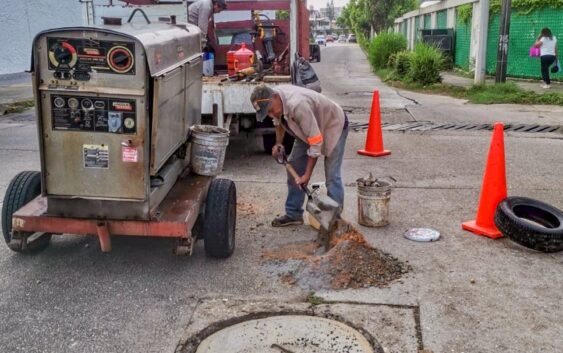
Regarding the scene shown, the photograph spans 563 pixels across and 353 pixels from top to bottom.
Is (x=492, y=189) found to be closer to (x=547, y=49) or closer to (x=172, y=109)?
(x=172, y=109)

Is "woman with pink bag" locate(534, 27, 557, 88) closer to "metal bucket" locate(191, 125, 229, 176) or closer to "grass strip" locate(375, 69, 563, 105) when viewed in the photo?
"grass strip" locate(375, 69, 563, 105)

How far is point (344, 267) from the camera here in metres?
4.43

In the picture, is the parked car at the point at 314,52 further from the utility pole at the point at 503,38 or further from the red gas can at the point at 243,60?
the utility pole at the point at 503,38

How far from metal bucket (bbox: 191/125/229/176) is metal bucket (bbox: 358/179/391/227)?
133 centimetres

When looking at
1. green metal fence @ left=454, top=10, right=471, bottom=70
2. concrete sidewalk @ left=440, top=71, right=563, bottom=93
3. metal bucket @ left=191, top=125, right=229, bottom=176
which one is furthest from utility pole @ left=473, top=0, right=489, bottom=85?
metal bucket @ left=191, top=125, right=229, bottom=176

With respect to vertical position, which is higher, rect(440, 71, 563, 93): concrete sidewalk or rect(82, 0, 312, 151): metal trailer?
rect(82, 0, 312, 151): metal trailer

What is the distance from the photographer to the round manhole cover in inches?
137

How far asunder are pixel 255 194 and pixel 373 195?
66.7 inches

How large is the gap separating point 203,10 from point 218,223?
15.3 ft

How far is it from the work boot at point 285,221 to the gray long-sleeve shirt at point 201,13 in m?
3.71

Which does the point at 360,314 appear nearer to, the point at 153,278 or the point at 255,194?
the point at 153,278

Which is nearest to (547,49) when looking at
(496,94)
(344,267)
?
(496,94)

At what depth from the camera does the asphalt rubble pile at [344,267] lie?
4332 millimetres

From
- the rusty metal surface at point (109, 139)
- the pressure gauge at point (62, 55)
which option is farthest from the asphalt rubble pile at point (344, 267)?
the pressure gauge at point (62, 55)
